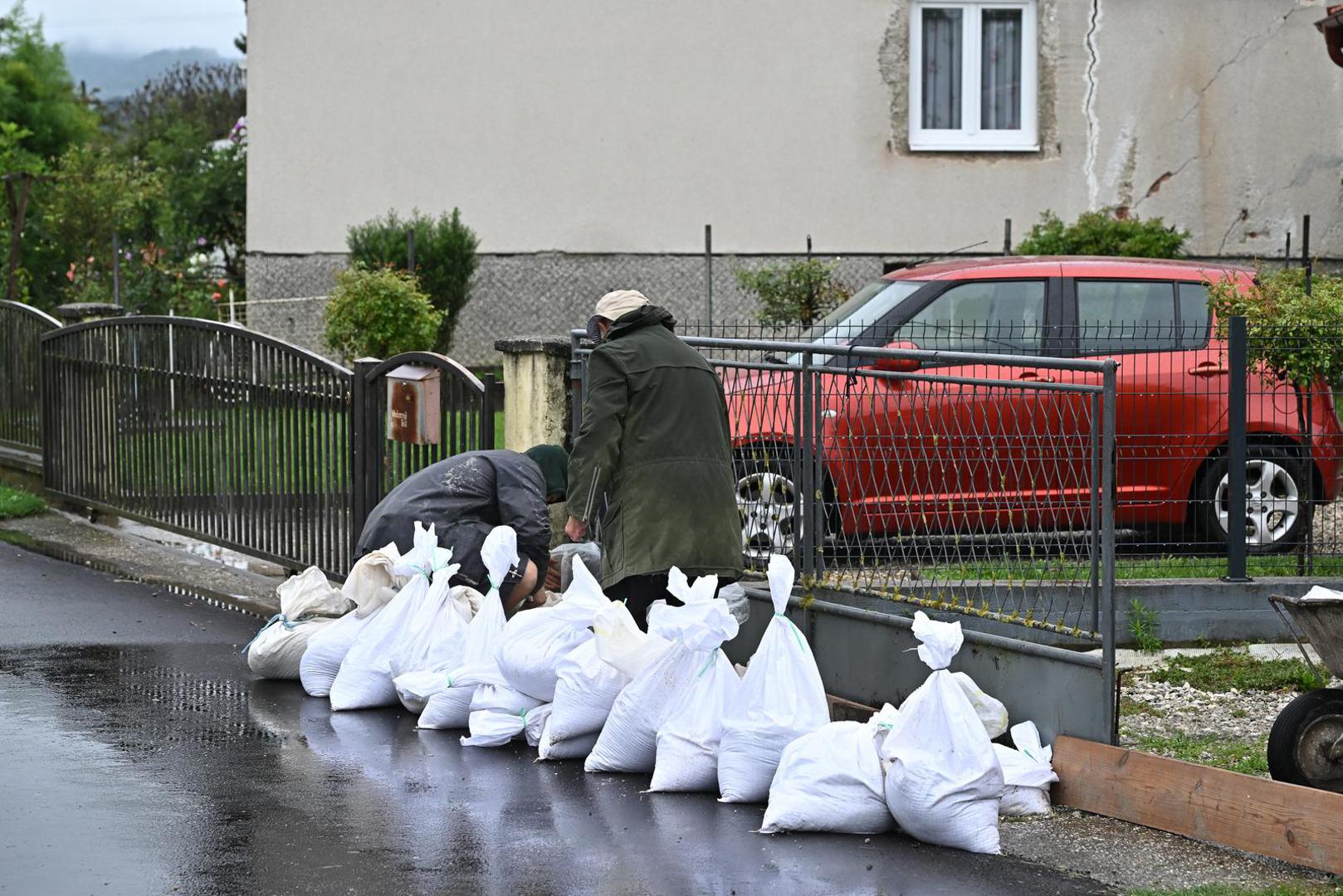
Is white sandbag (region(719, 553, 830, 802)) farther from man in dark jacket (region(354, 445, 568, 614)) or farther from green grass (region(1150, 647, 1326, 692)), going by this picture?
green grass (region(1150, 647, 1326, 692))

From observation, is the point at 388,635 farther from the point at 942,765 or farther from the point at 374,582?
the point at 942,765

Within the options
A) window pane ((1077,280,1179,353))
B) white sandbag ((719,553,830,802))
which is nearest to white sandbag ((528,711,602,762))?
white sandbag ((719,553,830,802))

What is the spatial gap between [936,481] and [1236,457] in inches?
73.8

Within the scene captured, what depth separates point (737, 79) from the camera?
63.7 feet

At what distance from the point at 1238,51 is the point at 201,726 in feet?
52.4

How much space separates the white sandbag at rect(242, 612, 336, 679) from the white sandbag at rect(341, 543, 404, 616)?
1.12 ft

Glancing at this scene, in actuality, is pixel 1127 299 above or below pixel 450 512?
above

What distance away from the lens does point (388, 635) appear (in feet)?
24.7

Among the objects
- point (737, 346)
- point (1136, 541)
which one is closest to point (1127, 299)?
point (1136, 541)

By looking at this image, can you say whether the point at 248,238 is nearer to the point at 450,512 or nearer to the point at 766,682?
the point at 450,512

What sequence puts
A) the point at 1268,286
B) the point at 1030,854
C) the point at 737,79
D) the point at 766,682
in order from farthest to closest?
1. the point at 737,79
2. the point at 1268,286
3. the point at 766,682
4. the point at 1030,854

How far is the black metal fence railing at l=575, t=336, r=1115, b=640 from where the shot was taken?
6.25 metres

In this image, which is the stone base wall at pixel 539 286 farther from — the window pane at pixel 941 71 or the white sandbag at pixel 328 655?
the white sandbag at pixel 328 655

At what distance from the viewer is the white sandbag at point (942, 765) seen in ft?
17.9
